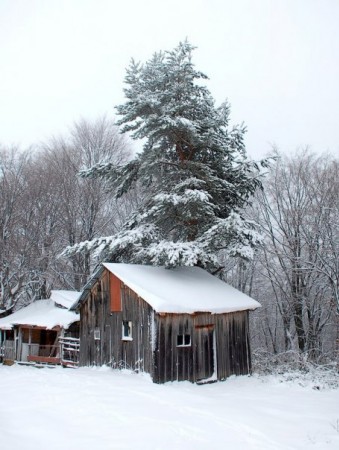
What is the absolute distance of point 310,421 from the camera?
1080 cm

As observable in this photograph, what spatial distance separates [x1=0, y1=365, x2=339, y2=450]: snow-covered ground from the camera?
8.48m

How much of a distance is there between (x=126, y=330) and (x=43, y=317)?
349 inches

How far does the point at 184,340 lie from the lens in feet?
56.7

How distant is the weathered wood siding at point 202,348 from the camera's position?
16469 millimetres

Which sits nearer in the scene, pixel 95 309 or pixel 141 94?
pixel 95 309

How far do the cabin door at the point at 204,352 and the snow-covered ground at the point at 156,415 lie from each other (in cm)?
118

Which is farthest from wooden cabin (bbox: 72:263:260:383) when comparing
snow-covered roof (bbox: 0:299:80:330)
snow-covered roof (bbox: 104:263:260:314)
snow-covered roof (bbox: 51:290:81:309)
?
snow-covered roof (bbox: 51:290:81:309)

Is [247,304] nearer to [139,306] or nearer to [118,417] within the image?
[139,306]

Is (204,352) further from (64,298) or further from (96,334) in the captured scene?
(64,298)

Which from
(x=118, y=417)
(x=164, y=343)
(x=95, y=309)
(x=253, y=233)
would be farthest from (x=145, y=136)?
(x=118, y=417)

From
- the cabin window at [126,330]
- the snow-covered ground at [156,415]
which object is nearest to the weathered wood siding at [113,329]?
the cabin window at [126,330]

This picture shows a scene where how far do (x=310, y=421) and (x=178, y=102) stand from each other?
54.1 ft

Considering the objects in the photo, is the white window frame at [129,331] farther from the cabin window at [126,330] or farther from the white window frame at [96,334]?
the white window frame at [96,334]

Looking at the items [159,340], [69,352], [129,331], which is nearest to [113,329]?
[129,331]
